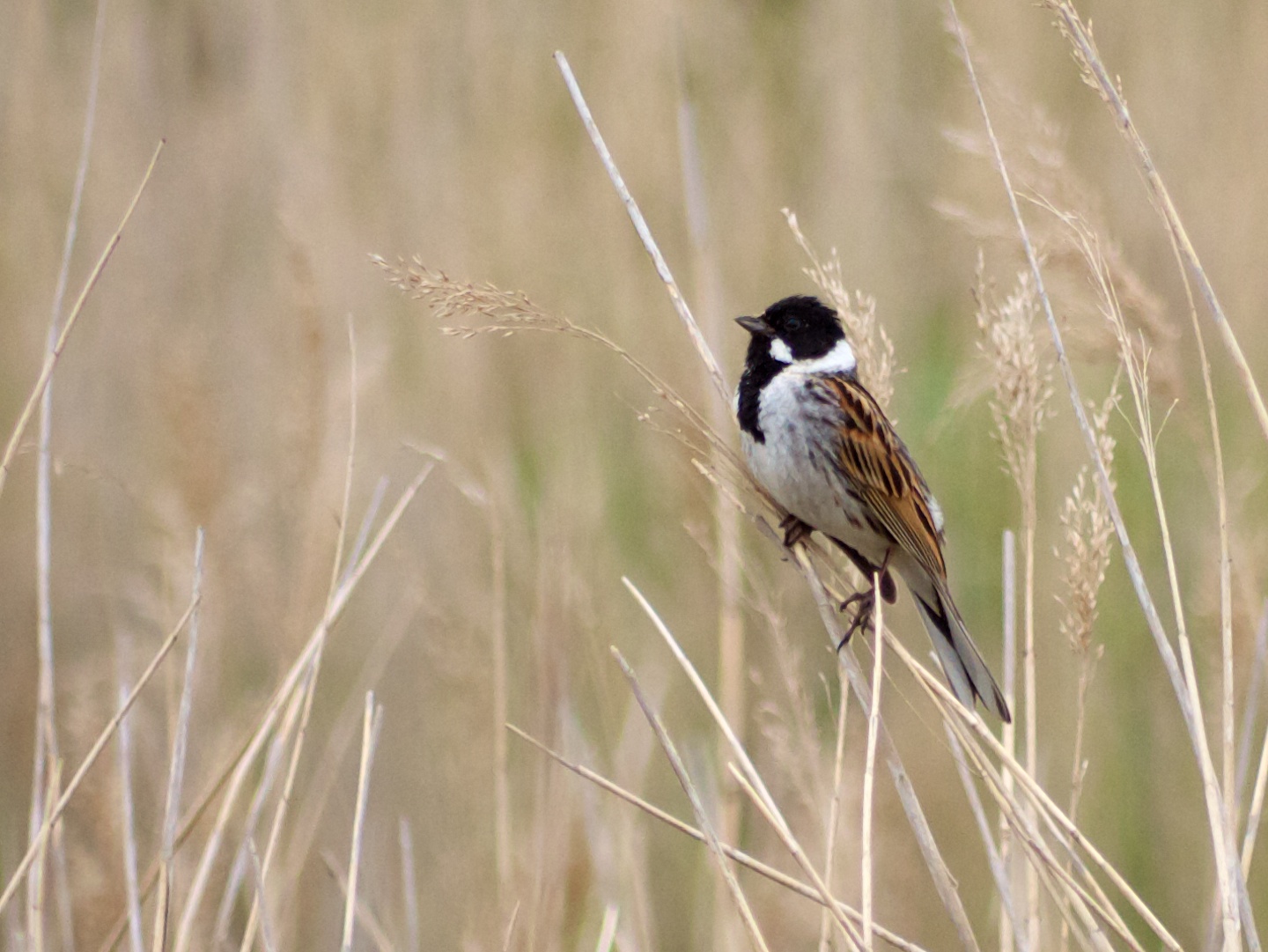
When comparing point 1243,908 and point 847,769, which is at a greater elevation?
point 847,769

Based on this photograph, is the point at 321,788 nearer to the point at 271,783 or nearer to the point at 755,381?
the point at 271,783

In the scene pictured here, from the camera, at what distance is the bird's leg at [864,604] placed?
6.93 feet

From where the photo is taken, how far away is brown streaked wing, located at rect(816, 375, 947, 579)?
9.00ft

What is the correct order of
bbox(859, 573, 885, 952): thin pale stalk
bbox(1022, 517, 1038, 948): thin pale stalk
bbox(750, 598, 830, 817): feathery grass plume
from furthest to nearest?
bbox(750, 598, 830, 817): feathery grass plume, bbox(1022, 517, 1038, 948): thin pale stalk, bbox(859, 573, 885, 952): thin pale stalk

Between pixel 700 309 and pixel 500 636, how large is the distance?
0.76m

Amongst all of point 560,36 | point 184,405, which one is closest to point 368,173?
point 560,36

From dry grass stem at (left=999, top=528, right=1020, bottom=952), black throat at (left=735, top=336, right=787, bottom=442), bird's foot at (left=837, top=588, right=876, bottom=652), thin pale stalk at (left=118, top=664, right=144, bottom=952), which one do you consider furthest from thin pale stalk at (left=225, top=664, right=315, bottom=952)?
black throat at (left=735, top=336, right=787, bottom=442)

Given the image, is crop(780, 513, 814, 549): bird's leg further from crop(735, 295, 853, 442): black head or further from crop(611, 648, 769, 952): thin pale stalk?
crop(611, 648, 769, 952): thin pale stalk

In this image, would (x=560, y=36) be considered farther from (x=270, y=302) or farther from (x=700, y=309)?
(x=700, y=309)

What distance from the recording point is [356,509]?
12.4ft

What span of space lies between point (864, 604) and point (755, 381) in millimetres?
607

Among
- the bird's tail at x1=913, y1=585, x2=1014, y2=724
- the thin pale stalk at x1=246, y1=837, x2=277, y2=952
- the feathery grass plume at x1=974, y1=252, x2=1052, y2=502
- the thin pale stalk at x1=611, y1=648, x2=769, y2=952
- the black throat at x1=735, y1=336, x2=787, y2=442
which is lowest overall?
the thin pale stalk at x1=246, y1=837, x2=277, y2=952

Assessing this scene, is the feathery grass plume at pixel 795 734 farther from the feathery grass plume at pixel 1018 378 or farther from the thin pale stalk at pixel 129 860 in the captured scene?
the thin pale stalk at pixel 129 860

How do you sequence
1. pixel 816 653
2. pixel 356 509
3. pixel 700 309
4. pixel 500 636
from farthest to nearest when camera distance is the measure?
1. pixel 356 509
2. pixel 816 653
3. pixel 700 309
4. pixel 500 636
